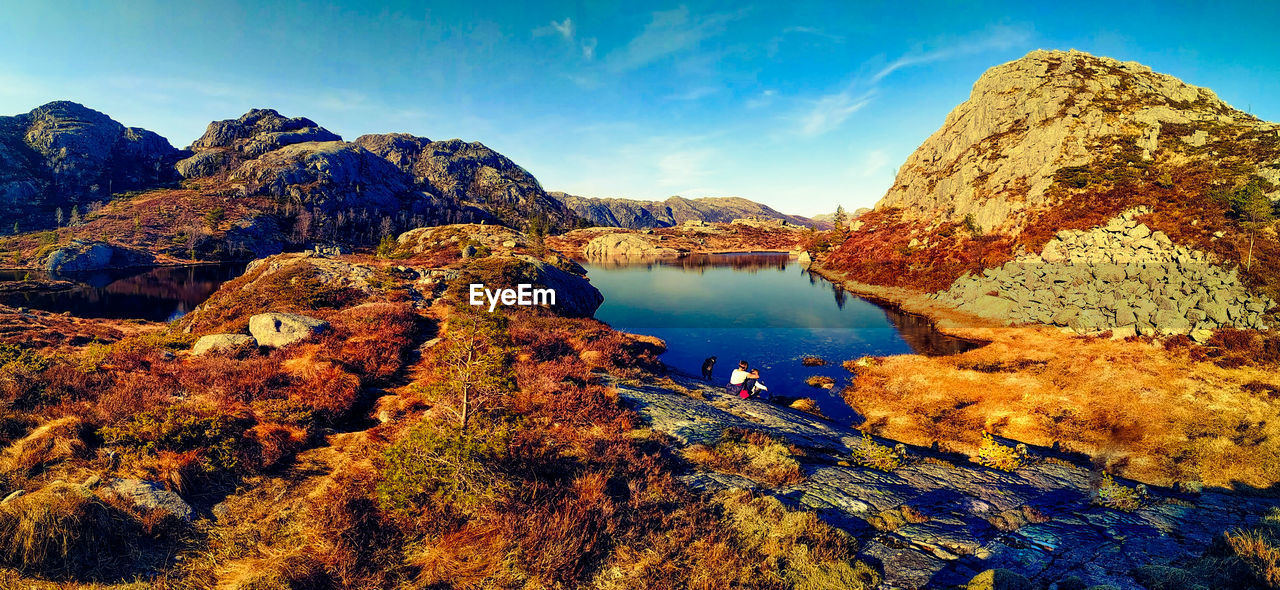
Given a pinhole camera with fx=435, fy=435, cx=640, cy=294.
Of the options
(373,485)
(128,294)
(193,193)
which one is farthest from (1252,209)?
(193,193)

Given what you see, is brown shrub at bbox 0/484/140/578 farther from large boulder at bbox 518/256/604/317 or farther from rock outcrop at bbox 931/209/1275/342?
rock outcrop at bbox 931/209/1275/342

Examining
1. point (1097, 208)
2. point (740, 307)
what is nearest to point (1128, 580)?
point (740, 307)

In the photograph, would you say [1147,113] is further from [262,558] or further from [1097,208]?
[262,558]

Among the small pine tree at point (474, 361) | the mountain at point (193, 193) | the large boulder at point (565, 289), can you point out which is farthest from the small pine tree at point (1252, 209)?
the mountain at point (193, 193)

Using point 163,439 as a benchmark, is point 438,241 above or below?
above

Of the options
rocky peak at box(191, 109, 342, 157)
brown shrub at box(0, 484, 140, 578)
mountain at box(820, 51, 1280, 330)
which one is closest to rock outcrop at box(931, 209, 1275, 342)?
mountain at box(820, 51, 1280, 330)

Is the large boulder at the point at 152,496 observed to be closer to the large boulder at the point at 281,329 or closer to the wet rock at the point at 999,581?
the large boulder at the point at 281,329

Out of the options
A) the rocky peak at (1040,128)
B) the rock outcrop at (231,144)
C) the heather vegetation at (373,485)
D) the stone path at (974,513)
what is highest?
the rock outcrop at (231,144)
